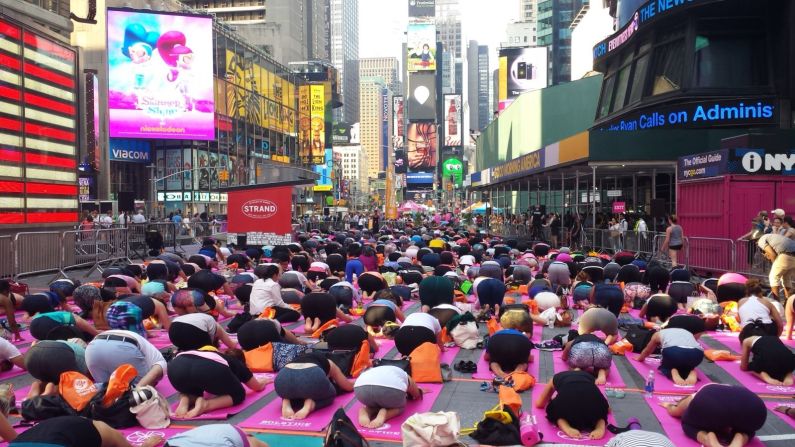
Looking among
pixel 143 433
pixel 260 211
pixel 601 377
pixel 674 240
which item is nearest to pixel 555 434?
pixel 601 377

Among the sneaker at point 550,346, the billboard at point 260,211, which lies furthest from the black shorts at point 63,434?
the billboard at point 260,211

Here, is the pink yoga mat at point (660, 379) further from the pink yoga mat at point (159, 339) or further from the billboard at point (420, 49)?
the billboard at point (420, 49)

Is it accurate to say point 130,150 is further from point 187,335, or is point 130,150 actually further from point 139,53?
point 187,335

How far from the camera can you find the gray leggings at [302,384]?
25.4 ft

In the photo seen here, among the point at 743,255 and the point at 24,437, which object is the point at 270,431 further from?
the point at 743,255

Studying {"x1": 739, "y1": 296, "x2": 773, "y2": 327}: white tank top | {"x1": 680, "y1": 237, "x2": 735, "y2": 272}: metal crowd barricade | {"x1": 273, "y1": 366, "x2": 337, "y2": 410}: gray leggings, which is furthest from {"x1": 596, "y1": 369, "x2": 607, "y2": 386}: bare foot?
{"x1": 680, "y1": 237, "x2": 735, "y2": 272}: metal crowd barricade

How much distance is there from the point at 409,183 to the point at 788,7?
427 feet

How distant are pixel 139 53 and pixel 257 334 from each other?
183 ft

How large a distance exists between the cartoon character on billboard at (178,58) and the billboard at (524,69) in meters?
61.4

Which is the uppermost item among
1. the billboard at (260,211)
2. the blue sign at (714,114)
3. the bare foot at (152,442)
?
the blue sign at (714,114)

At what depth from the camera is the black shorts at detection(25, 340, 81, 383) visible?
803cm

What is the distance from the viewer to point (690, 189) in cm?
2189

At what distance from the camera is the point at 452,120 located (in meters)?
186

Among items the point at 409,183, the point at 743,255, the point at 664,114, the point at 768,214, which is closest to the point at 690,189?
the point at 768,214
